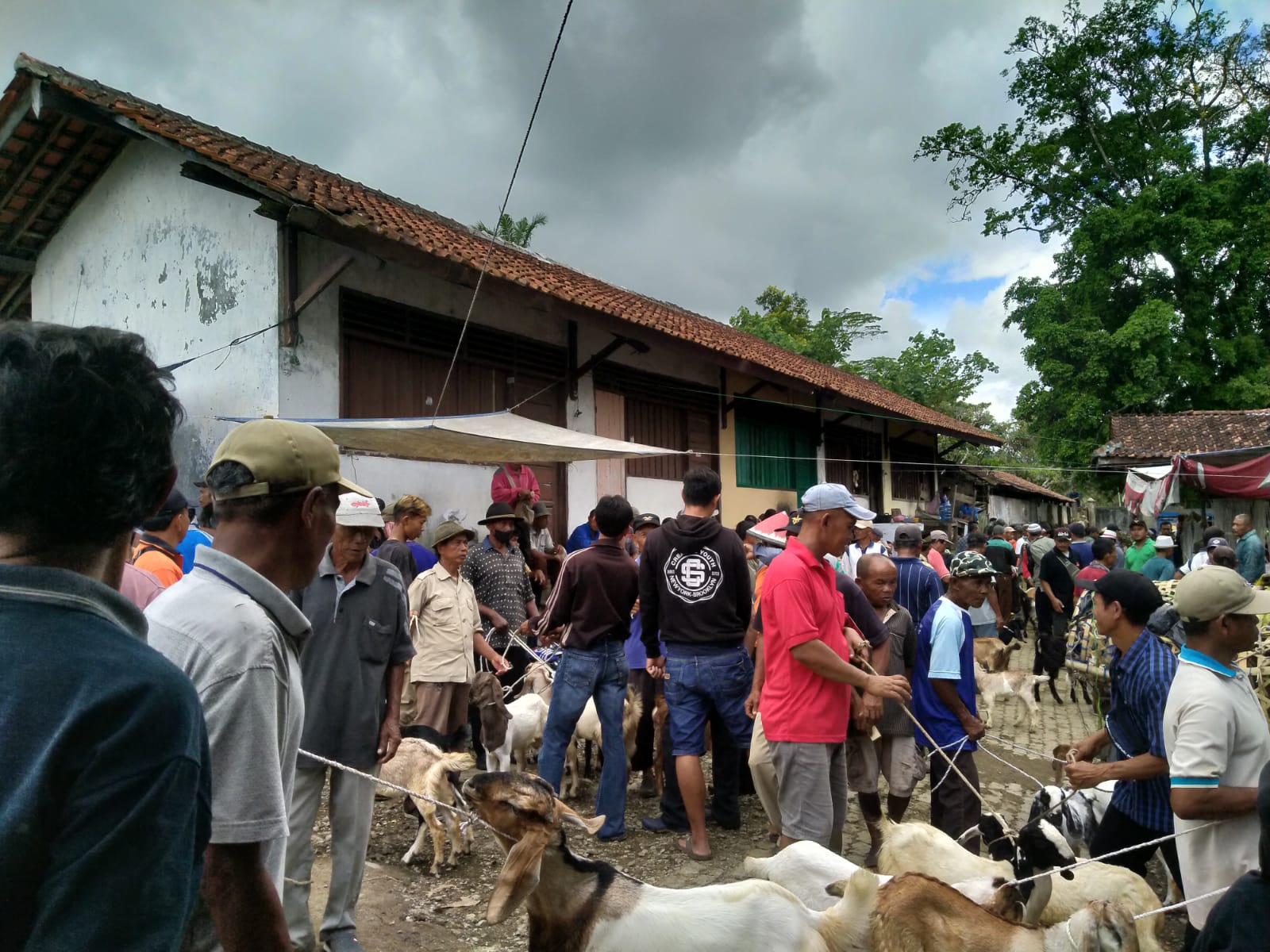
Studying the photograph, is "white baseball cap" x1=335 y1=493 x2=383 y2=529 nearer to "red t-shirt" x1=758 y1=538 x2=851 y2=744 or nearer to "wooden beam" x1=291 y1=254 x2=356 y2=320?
"red t-shirt" x1=758 y1=538 x2=851 y2=744

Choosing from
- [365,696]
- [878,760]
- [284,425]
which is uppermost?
[284,425]

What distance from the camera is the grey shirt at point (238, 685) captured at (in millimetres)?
1329

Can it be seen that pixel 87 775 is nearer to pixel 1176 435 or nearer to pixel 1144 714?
pixel 1144 714

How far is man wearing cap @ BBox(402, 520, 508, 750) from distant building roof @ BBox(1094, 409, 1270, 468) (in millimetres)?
16560

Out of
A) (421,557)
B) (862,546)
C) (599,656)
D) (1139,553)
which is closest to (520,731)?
(599,656)

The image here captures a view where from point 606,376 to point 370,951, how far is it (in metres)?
8.54

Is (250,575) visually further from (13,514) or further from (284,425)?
(13,514)

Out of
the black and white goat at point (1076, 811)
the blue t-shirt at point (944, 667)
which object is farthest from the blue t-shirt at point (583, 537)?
the black and white goat at point (1076, 811)

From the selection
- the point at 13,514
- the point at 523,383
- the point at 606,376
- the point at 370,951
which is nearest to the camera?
the point at 13,514

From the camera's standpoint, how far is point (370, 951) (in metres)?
3.66

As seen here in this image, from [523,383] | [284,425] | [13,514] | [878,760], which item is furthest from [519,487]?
[13,514]

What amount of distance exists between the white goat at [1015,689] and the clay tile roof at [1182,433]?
11242mm

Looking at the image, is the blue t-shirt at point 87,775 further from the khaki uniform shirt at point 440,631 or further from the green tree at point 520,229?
the green tree at point 520,229

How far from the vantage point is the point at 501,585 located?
6562 millimetres
